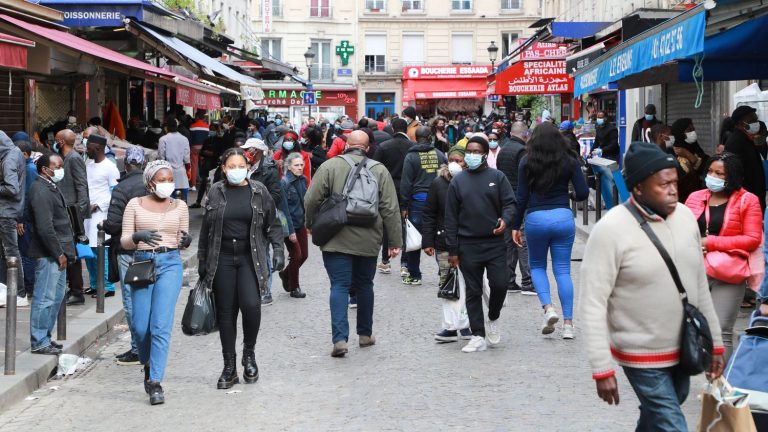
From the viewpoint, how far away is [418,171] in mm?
12297

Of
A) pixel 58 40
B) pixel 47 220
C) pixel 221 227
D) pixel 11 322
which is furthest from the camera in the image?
pixel 58 40

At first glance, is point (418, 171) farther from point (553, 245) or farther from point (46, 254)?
point (46, 254)

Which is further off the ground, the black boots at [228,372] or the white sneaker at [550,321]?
the white sneaker at [550,321]

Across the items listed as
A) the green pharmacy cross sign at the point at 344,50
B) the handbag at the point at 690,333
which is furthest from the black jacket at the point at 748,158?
the green pharmacy cross sign at the point at 344,50

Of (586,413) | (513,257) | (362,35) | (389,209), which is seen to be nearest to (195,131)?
(513,257)

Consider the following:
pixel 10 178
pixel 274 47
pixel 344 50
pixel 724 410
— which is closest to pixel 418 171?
pixel 10 178

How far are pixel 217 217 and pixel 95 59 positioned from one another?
695 cm

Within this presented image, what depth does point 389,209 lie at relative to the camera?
9.05 metres

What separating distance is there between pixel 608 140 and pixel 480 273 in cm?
1294

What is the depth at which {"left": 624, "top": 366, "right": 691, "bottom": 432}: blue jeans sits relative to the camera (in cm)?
460

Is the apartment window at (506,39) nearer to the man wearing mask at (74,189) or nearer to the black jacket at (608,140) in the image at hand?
the black jacket at (608,140)

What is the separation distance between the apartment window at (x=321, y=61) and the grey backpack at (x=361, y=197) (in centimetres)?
5245

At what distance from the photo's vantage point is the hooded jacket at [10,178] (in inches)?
405

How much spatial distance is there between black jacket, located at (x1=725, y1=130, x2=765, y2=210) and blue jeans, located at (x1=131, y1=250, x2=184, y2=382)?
19.4ft
